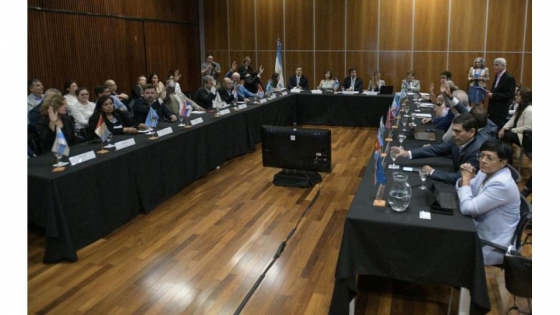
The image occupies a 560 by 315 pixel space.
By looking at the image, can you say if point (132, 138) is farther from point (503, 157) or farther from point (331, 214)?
point (503, 157)

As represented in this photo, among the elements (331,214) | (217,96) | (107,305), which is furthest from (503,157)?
(217,96)

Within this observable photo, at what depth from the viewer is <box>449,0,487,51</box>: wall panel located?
10.5 metres

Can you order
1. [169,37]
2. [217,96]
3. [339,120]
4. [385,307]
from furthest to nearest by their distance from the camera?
[169,37] < [339,120] < [217,96] < [385,307]

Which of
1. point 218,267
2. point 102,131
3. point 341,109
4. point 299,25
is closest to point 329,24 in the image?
point 299,25

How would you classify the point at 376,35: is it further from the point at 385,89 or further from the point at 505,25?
the point at 385,89

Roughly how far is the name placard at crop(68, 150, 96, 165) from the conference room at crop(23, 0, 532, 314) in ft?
0.19

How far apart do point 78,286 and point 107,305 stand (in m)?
0.37

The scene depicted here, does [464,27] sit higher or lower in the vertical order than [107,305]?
higher

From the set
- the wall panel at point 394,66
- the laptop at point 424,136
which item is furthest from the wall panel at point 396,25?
the laptop at point 424,136

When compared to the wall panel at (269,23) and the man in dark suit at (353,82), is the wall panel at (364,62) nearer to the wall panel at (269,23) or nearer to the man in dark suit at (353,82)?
the man in dark suit at (353,82)

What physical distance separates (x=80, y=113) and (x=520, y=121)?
5344mm

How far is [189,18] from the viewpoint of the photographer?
1213 centimetres

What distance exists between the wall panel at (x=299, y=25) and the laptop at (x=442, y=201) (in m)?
9.56

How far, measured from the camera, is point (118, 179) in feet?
12.9
